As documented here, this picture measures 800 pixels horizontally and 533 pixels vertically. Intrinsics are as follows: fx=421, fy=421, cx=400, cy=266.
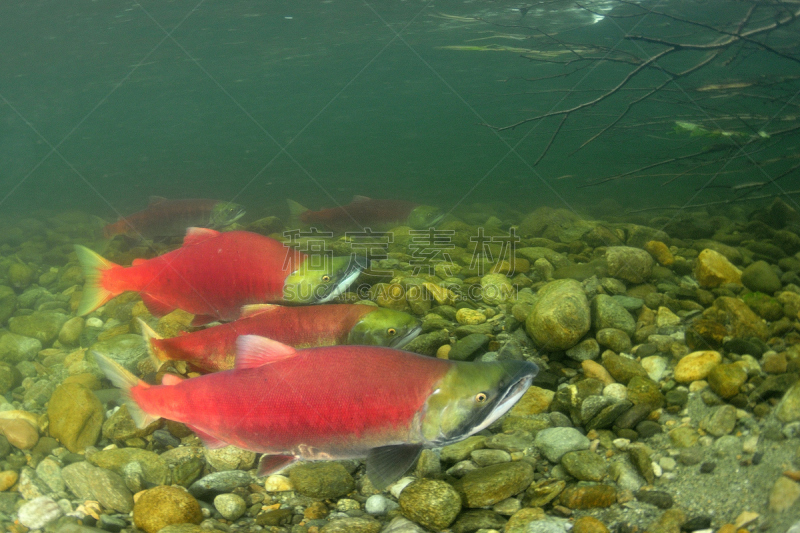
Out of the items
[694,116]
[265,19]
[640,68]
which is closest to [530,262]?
[640,68]

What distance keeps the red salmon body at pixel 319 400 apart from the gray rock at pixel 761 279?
277 centimetres

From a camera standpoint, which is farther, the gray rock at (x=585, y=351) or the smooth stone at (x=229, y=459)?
the gray rock at (x=585, y=351)

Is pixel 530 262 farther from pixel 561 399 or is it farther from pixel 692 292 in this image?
Answer: pixel 561 399

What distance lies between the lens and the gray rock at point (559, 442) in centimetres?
202

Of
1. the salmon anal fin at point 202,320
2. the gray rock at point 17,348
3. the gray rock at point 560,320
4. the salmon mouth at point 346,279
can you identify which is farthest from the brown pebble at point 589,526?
the gray rock at point 17,348

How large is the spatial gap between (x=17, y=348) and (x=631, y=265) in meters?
5.16

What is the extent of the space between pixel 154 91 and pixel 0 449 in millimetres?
42868

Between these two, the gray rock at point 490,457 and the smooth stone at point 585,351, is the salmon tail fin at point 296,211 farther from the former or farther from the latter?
the gray rock at point 490,457

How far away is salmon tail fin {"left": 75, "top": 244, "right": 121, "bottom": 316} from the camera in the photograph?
9.09 feet

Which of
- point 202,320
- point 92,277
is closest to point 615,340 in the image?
point 202,320

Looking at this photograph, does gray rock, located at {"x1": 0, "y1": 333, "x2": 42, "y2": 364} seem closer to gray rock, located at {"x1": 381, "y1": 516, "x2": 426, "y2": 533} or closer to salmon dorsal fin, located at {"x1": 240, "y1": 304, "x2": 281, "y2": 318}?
salmon dorsal fin, located at {"x1": 240, "y1": 304, "x2": 281, "y2": 318}

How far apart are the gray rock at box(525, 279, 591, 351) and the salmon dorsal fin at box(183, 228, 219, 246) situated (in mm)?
2226

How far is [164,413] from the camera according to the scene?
188 centimetres

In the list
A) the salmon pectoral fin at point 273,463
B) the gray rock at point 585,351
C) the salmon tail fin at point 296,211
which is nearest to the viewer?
the salmon pectoral fin at point 273,463
